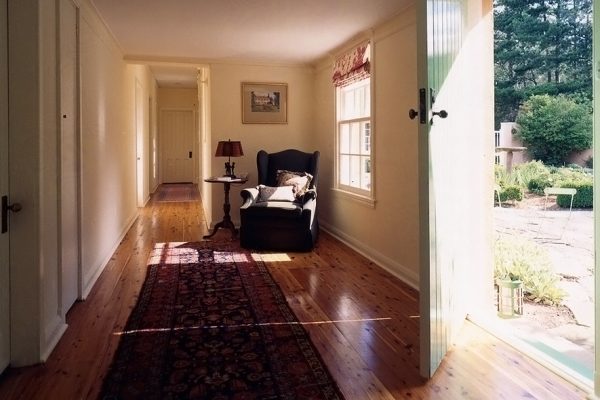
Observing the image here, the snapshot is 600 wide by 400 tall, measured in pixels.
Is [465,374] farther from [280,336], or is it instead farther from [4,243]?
[4,243]

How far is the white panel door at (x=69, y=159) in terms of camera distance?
2756 mm

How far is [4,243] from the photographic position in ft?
6.96

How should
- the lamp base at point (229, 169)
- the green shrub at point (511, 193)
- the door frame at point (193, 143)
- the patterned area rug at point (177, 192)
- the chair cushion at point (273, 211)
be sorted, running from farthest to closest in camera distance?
1. the door frame at point (193, 143)
2. the patterned area rug at point (177, 192)
3. the lamp base at point (229, 169)
4. the chair cushion at point (273, 211)
5. the green shrub at point (511, 193)

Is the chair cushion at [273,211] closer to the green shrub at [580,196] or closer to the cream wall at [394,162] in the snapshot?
the cream wall at [394,162]

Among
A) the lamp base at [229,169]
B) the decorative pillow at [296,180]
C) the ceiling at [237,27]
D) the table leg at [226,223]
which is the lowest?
the table leg at [226,223]

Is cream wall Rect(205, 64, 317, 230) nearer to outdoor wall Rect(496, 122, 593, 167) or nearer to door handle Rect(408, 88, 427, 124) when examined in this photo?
outdoor wall Rect(496, 122, 593, 167)

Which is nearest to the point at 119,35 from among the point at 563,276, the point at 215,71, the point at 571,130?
the point at 215,71

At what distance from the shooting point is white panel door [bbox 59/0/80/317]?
276 centimetres

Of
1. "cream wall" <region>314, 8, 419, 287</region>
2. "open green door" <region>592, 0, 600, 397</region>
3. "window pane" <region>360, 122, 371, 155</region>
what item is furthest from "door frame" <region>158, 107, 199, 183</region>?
"open green door" <region>592, 0, 600, 397</region>

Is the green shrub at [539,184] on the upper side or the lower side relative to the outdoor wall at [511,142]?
lower

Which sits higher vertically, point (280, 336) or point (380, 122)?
point (380, 122)

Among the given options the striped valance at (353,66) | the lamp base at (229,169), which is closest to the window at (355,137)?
the striped valance at (353,66)

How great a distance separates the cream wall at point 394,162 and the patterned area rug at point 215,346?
44.6 inches

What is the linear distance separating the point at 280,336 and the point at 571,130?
3.07 meters
